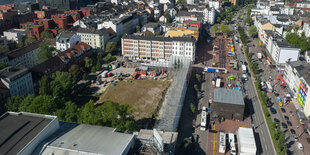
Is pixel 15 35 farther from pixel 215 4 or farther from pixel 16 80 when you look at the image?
pixel 215 4

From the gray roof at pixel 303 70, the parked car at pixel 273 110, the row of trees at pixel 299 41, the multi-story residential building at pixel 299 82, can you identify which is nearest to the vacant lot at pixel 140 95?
the parked car at pixel 273 110

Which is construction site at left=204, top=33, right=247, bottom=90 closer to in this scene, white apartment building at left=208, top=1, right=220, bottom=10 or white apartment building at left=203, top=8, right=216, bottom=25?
white apartment building at left=203, top=8, right=216, bottom=25

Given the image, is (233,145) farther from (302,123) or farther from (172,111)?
(302,123)

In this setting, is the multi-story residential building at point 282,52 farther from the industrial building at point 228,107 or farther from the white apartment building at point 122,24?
the white apartment building at point 122,24

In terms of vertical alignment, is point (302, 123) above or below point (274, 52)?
below

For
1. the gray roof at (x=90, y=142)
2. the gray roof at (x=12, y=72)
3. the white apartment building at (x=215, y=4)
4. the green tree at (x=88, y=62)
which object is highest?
the white apartment building at (x=215, y=4)

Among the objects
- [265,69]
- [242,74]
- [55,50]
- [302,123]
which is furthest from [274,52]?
[55,50]

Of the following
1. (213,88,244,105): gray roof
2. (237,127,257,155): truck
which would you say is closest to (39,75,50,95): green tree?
(213,88,244,105): gray roof
